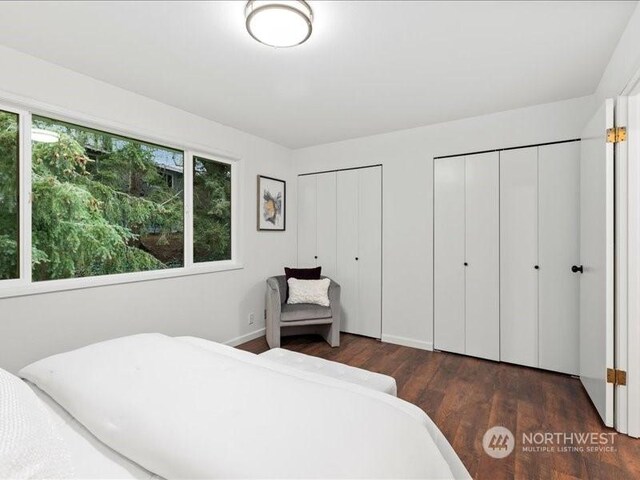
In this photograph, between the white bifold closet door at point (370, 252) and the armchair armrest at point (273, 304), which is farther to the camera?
the white bifold closet door at point (370, 252)

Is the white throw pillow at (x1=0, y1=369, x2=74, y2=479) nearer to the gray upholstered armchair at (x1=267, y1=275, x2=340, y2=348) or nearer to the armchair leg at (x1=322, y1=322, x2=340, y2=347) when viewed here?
the gray upholstered armchair at (x1=267, y1=275, x2=340, y2=348)

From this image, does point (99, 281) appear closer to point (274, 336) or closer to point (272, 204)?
point (274, 336)

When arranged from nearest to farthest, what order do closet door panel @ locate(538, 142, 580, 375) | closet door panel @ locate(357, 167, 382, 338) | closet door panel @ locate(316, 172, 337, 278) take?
closet door panel @ locate(538, 142, 580, 375) < closet door panel @ locate(357, 167, 382, 338) < closet door panel @ locate(316, 172, 337, 278)

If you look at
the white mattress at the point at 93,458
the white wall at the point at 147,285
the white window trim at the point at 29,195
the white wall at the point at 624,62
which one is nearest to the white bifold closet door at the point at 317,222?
the white wall at the point at 147,285

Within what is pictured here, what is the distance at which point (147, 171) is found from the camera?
2961mm

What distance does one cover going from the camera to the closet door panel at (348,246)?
397 cm

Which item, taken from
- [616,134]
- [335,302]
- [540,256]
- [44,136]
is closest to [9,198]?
[44,136]

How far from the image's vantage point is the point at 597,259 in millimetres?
2186

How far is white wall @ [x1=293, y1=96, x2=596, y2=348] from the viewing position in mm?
3211

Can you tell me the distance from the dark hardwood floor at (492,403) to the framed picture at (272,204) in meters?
1.41

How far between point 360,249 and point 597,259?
2233 mm

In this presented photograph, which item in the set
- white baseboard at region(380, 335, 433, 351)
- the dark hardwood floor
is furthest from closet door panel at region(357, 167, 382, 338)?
the dark hardwood floor

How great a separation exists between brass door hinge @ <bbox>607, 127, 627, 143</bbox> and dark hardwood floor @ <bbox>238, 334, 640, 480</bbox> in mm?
1804

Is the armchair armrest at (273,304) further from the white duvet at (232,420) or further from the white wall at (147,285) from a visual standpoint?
the white duvet at (232,420)
